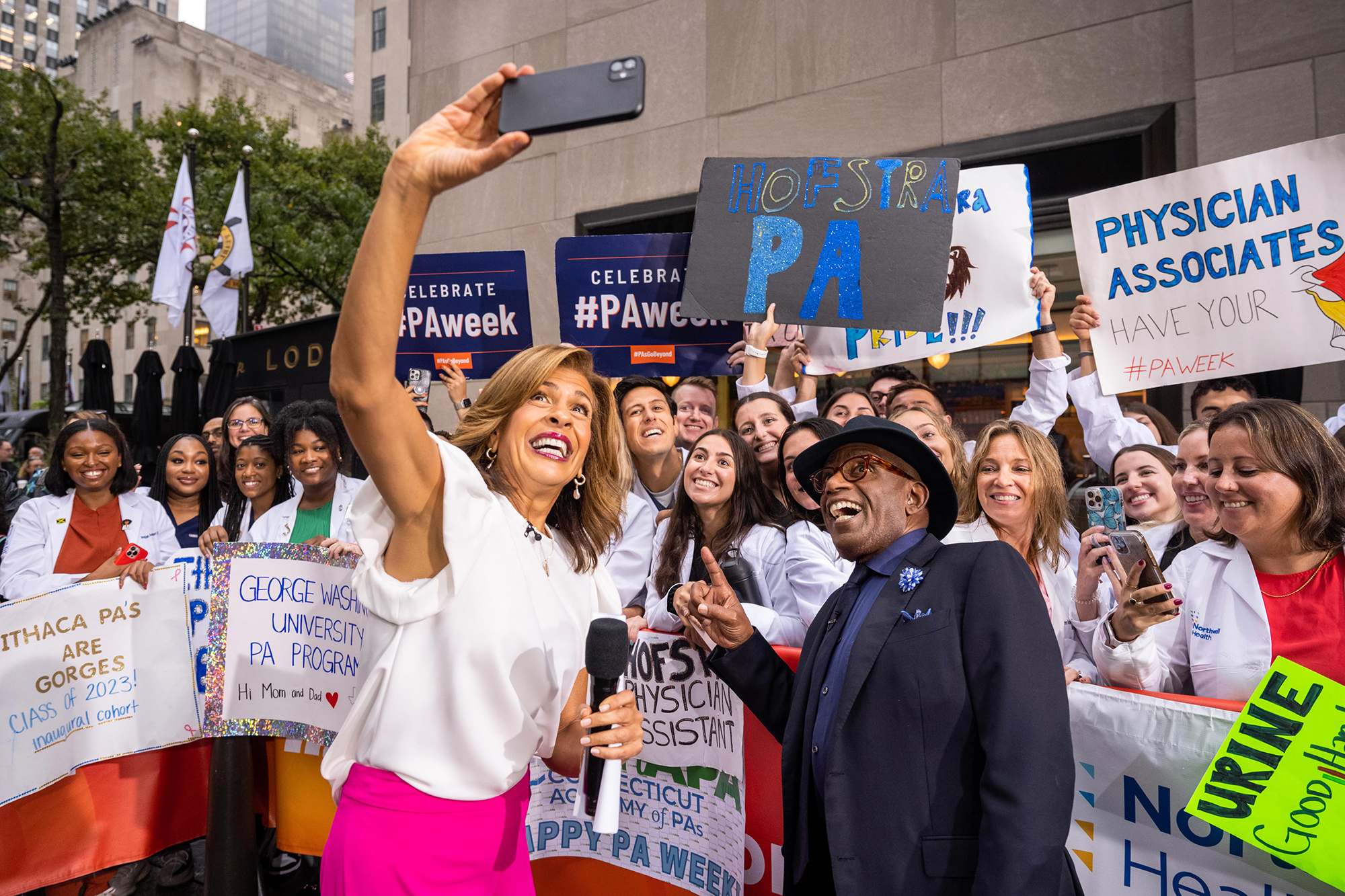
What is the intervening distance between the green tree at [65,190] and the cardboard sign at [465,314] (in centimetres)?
1860

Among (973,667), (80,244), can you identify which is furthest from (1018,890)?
A: (80,244)

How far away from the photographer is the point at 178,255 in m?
14.8

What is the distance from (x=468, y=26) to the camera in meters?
11.5

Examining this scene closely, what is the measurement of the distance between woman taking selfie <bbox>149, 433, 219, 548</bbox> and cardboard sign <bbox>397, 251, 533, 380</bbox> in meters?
1.52

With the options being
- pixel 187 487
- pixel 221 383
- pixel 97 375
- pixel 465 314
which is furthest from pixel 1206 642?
pixel 97 375

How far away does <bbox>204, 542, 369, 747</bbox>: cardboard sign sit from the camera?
13.2 feet

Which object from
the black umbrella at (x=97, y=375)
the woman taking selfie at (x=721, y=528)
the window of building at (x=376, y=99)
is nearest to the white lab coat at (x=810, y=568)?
the woman taking selfie at (x=721, y=528)

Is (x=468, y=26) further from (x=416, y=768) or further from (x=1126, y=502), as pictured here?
(x=416, y=768)

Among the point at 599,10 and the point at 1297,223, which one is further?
the point at 599,10

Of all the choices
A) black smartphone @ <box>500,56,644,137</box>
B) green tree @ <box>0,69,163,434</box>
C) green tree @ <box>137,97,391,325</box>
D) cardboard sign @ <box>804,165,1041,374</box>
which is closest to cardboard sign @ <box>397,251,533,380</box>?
cardboard sign @ <box>804,165,1041,374</box>

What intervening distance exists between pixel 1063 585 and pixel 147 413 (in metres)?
12.6

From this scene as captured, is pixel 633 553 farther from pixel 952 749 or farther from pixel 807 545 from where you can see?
pixel 952 749

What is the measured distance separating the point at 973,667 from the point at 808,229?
3.68 metres

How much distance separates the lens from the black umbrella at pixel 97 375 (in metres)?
13.0
